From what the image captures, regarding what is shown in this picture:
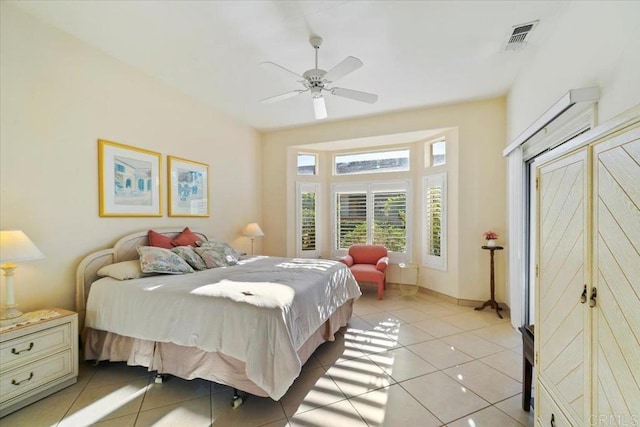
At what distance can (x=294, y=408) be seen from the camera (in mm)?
2006

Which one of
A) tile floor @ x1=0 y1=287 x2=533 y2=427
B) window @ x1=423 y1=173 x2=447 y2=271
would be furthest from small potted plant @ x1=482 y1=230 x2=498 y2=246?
tile floor @ x1=0 y1=287 x2=533 y2=427

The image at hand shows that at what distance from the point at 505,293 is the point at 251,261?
359 centimetres

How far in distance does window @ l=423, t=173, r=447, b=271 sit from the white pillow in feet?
13.7

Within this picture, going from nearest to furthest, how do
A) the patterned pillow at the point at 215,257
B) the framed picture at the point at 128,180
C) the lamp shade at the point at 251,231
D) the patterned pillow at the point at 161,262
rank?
1. the patterned pillow at the point at 161,262
2. the framed picture at the point at 128,180
3. the patterned pillow at the point at 215,257
4. the lamp shade at the point at 251,231

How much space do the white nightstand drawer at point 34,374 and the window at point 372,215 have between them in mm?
4218

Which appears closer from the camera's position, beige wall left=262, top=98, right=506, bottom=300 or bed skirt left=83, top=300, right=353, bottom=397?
bed skirt left=83, top=300, right=353, bottom=397

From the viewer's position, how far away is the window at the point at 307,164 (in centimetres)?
570

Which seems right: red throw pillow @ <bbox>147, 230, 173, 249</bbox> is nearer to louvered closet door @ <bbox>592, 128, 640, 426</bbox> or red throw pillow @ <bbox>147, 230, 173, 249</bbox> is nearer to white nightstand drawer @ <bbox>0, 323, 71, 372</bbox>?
white nightstand drawer @ <bbox>0, 323, 71, 372</bbox>

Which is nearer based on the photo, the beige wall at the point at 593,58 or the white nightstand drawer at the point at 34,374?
the beige wall at the point at 593,58

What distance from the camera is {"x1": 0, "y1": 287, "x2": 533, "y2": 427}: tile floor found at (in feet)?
6.22

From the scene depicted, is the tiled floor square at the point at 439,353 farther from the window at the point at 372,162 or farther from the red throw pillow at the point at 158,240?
the window at the point at 372,162

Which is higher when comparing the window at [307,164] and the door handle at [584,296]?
the window at [307,164]

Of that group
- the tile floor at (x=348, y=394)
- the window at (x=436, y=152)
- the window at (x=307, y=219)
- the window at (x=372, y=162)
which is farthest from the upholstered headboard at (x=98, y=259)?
the window at (x=436, y=152)

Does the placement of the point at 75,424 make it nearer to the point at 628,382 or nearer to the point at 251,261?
the point at 251,261
